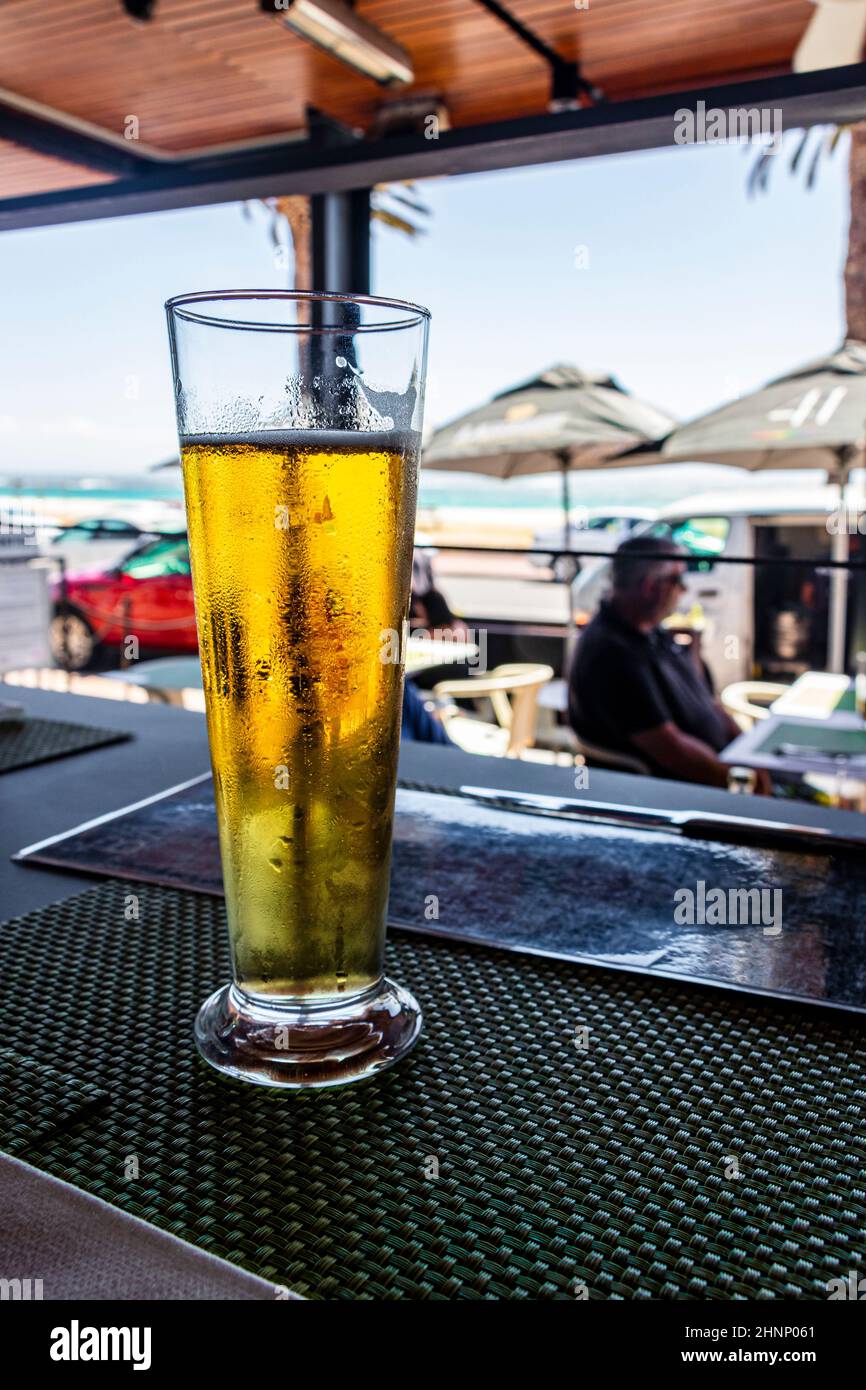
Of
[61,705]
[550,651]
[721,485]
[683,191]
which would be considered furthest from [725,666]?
[683,191]

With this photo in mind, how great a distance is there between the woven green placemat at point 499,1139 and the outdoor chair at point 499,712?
13.6 ft

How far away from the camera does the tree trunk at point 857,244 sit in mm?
8141

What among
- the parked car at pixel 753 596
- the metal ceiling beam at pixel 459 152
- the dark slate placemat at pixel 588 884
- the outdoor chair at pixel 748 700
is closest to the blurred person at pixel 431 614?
the parked car at pixel 753 596

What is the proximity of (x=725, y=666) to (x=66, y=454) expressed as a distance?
2720cm

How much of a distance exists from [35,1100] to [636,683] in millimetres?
3613

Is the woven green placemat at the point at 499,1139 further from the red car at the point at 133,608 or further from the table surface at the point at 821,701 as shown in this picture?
the red car at the point at 133,608

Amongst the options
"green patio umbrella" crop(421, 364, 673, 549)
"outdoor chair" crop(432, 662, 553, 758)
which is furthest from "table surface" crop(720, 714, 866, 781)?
"green patio umbrella" crop(421, 364, 673, 549)

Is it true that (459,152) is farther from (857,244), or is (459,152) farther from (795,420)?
(857,244)

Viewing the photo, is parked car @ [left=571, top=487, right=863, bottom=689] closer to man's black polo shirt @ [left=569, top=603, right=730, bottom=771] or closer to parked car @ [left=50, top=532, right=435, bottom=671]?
man's black polo shirt @ [left=569, top=603, right=730, bottom=771]

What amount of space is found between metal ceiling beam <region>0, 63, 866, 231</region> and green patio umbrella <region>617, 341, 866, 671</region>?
5.37m

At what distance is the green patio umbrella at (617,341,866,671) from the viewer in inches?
237

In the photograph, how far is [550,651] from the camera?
8.78 metres
